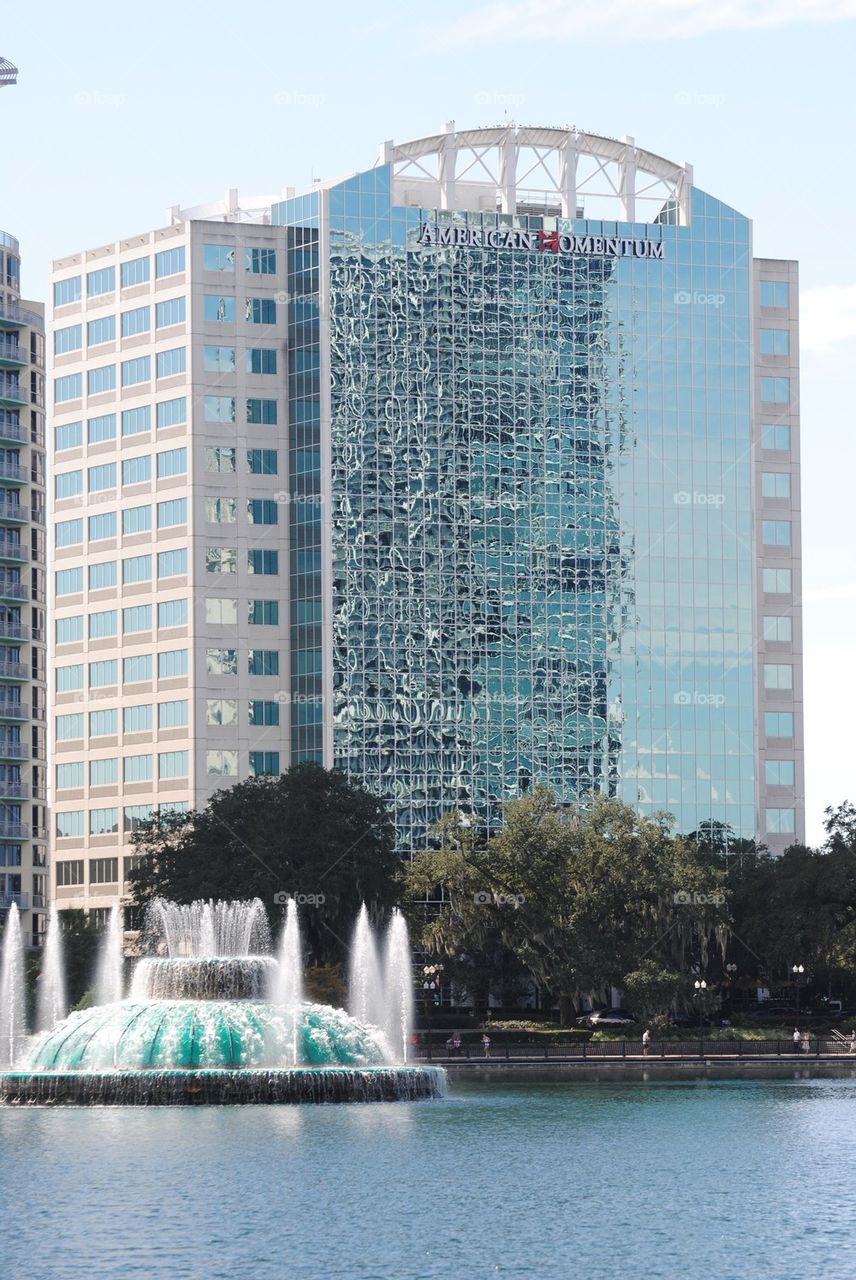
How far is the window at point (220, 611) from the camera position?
17312 centimetres

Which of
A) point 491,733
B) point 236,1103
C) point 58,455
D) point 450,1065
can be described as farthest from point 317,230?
point 236,1103

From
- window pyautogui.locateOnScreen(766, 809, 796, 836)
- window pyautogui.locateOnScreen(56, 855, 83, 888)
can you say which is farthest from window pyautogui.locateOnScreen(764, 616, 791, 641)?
window pyautogui.locateOnScreen(56, 855, 83, 888)

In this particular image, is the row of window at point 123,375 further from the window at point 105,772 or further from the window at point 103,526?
the window at point 105,772

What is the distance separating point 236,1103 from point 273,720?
9840 cm

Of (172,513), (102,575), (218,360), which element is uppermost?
(218,360)

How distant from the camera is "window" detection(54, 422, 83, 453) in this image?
18312 centimetres

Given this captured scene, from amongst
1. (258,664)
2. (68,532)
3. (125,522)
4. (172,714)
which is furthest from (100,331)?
(172,714)

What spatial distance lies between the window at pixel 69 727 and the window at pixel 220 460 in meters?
21.6

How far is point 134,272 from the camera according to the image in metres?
181

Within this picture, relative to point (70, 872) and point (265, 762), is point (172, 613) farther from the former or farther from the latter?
point (70, 872)

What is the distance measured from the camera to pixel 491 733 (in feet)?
567

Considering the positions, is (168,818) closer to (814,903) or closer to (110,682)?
(110,682)

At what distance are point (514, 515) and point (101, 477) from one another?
3184 cm

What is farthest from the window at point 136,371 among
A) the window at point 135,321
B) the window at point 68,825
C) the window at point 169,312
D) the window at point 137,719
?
the window at point 68,825
